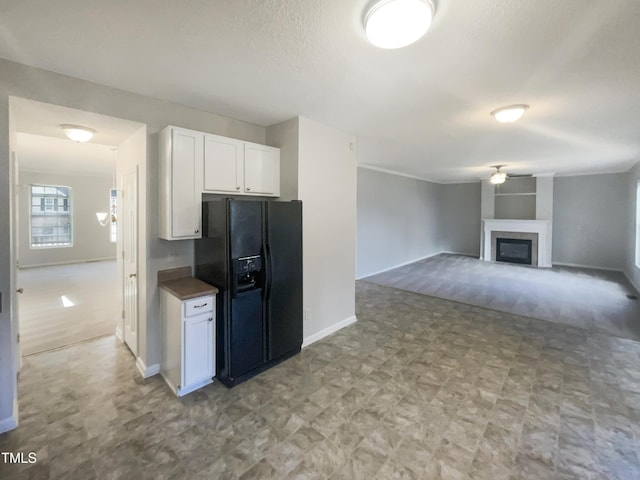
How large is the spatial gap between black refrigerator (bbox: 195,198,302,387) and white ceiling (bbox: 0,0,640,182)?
1.05 meters

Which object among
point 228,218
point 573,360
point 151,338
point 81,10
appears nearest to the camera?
point 81,10

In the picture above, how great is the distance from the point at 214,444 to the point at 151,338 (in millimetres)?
1297

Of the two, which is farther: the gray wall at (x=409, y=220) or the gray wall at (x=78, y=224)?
the gray wall at (x=78, y=224)

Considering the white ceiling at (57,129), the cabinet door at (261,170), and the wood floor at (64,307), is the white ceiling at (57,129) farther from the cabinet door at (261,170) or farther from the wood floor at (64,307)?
the wood floor at (64,307)

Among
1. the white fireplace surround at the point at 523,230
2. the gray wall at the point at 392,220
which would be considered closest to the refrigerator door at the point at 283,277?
the gray wall at the point at 392,220

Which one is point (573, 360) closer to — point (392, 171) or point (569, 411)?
point (569, 411)

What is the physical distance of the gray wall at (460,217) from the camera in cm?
982

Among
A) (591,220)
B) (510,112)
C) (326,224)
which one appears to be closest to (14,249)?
(326,224)

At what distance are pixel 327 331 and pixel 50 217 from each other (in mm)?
9081

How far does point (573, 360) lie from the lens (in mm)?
3074

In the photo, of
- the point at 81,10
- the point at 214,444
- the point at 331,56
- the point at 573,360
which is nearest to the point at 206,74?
the point at 81,10

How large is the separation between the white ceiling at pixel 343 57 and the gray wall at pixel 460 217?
663cm

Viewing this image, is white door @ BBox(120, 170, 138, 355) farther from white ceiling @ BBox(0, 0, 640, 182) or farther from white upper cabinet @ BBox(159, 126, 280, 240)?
white ceiling @ BBox(0, 0, 640, 182)

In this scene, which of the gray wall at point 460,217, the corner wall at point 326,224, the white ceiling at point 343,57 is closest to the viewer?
the white ceiling at point 343,57
